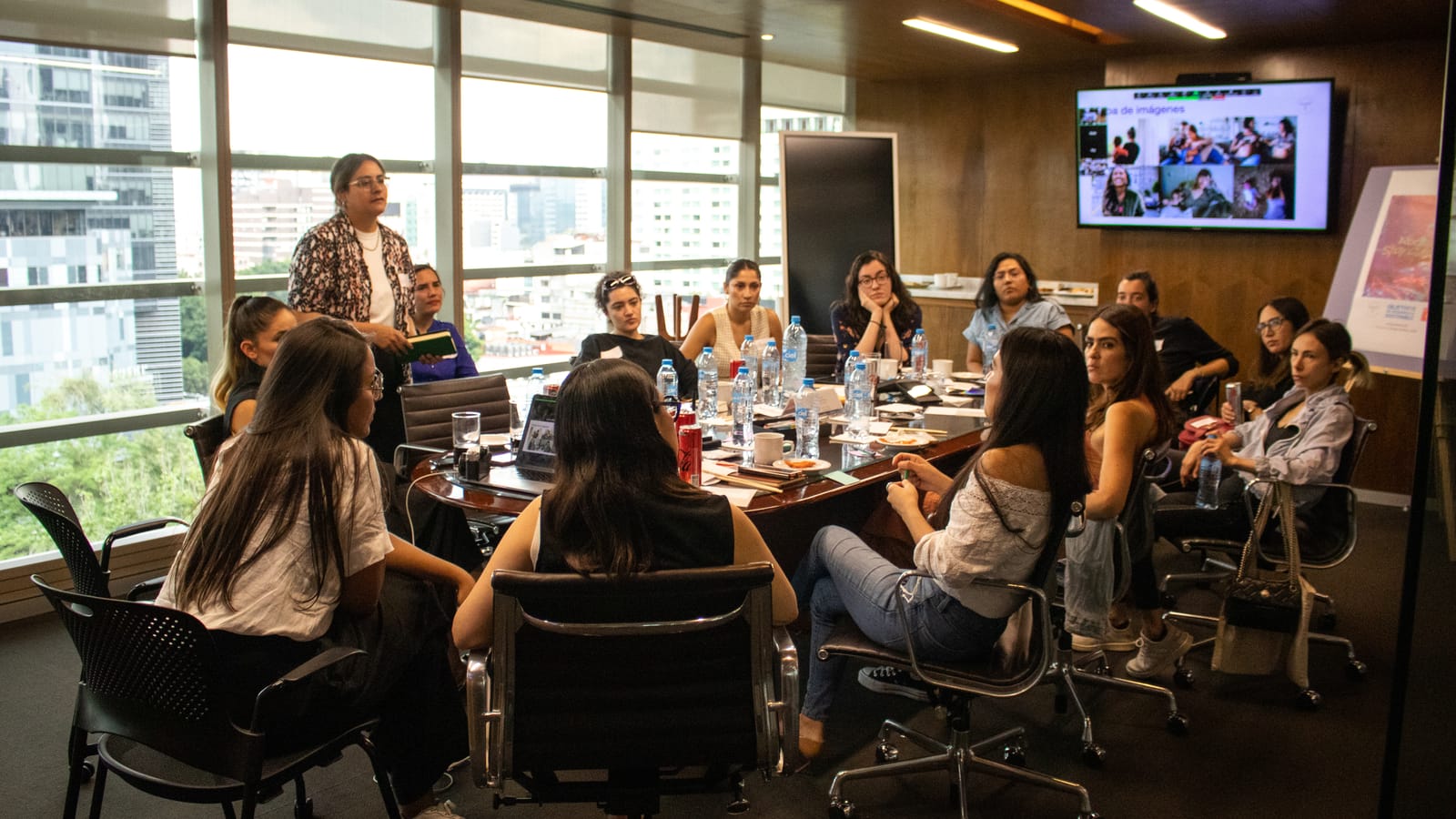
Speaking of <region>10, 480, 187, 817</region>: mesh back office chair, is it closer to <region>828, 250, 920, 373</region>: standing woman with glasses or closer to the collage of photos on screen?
<region>828, 250, 920, 373</region>: standing woman with glasses

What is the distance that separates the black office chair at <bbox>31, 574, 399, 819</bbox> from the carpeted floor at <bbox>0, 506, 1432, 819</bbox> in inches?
35.3

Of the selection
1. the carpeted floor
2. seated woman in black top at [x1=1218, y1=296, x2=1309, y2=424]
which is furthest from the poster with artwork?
the carpeted floor

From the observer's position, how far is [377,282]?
4945 millimetres

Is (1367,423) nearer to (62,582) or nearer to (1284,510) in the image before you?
(1284,510)

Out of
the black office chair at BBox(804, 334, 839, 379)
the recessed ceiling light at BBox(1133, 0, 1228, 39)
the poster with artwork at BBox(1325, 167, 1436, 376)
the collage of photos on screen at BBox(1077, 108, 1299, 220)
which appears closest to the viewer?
the recessed ceiling light at BBox(1133, 0, 1228, 39)

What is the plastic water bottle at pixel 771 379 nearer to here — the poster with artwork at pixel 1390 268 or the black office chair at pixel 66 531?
the black office chair at pixel 66 531

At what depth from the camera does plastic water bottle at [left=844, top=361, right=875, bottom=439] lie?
4.36m

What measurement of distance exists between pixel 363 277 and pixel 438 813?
2.67 m

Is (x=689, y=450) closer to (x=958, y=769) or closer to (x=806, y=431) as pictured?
(x=806, y=431)

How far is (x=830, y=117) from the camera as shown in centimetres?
995

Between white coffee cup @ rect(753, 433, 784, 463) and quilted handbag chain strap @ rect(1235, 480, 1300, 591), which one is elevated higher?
white coffee cup @ rect(753, 433, 784, 463)

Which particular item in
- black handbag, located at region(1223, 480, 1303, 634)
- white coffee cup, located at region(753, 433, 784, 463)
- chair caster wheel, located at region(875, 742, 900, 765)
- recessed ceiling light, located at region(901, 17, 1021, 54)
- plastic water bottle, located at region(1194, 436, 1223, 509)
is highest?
recessed ceiling light, located at region(901, 17, 1021, 54)

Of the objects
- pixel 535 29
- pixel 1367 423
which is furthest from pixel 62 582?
pixel 1367 423

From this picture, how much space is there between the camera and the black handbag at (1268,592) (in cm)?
367
